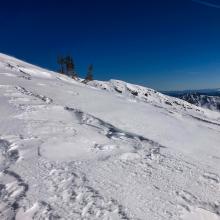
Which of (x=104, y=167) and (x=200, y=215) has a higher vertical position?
(x=104, y=167)

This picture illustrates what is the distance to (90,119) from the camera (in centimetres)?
1141

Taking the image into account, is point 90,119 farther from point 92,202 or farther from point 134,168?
point 92,202

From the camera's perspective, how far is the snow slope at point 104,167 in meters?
4.97

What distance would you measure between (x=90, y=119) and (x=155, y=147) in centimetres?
380

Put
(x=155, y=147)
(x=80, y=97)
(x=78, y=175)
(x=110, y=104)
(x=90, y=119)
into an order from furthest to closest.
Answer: (x=80, y=97) → (x=110, y=104) → (x=90, y=119) → (x=155, y=147) → (x=78, y=175)

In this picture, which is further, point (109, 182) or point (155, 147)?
point (155, 147)

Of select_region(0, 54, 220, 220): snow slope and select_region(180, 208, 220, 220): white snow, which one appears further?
select_region(0, 54, 220, 220): snow slope

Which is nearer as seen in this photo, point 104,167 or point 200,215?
point 200,215

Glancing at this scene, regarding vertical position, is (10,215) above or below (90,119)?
below

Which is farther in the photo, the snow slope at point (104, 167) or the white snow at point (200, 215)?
the snow slope at point (104, 167)

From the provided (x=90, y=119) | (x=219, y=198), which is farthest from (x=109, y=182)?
(x=90, y=119)

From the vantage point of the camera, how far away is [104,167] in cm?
661

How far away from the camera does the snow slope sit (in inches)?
196

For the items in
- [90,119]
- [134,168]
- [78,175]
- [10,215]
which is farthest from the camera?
[90,119]
